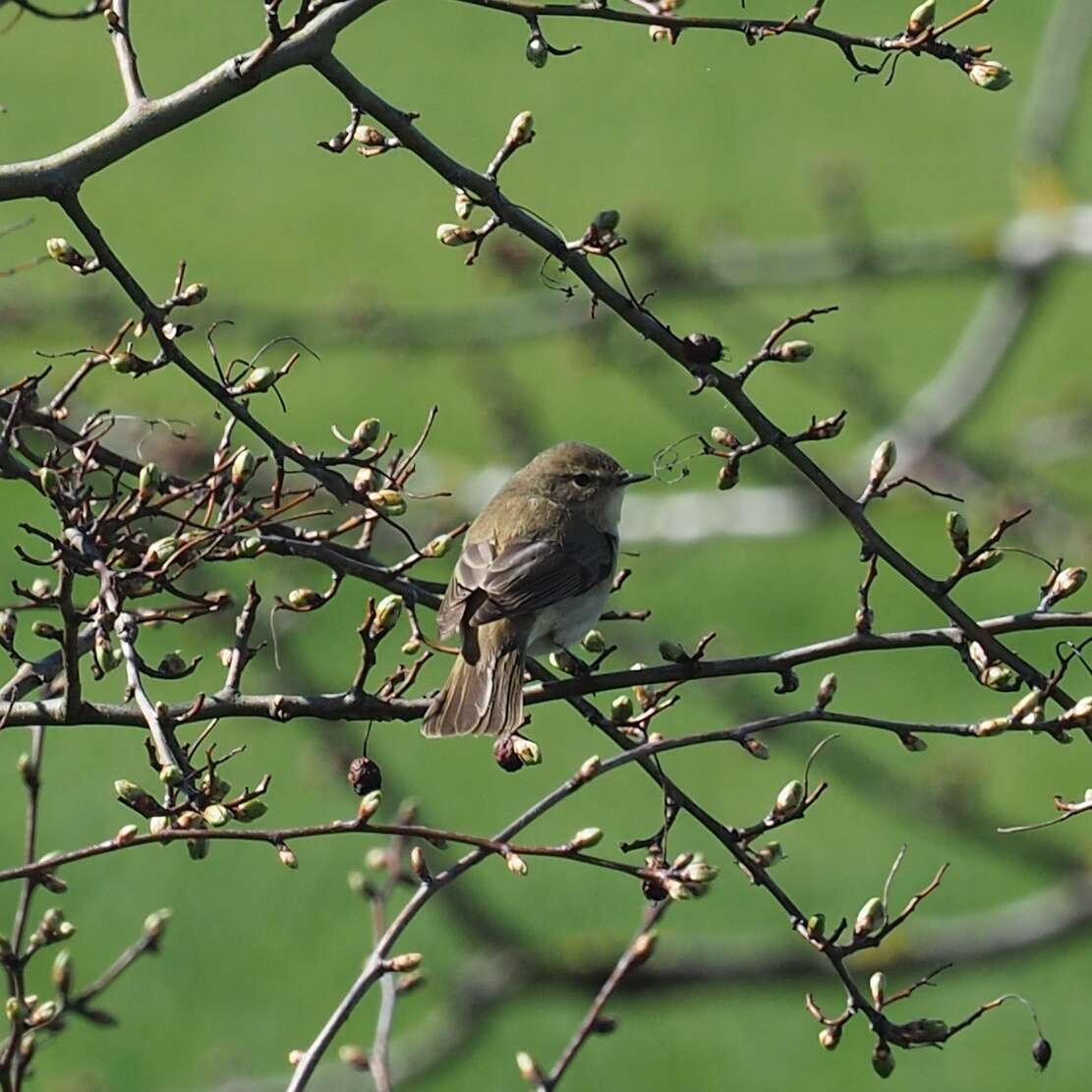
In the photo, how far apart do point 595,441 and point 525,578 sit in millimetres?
8260

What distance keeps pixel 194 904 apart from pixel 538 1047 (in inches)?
73.7

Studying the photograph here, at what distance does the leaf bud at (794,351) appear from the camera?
2722mm

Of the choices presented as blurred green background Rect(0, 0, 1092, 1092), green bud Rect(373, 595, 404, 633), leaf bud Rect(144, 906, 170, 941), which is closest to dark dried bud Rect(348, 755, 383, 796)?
green bud Rect(373, 595, 404, 633)

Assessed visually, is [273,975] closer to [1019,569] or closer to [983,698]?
[983,698]

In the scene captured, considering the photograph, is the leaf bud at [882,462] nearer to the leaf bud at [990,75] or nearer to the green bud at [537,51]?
the leaf bud at [990,75]

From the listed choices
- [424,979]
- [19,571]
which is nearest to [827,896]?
[19,571]

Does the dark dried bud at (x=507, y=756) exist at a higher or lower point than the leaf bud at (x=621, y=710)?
higher

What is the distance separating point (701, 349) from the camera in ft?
8.42

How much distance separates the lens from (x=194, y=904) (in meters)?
9.06

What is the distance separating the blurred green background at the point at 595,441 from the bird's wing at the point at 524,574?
84 cm

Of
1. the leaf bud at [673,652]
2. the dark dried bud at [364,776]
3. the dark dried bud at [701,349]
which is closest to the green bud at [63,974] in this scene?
the dark dried bud at [364,776]

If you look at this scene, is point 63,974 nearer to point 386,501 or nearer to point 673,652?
point 386,501

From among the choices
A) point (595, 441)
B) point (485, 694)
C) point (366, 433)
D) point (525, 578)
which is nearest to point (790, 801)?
point (366, 433)

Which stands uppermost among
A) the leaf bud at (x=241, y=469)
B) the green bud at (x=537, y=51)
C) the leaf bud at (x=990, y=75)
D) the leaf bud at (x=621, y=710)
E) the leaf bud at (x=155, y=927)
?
the green bud at (x=537, y=51)
